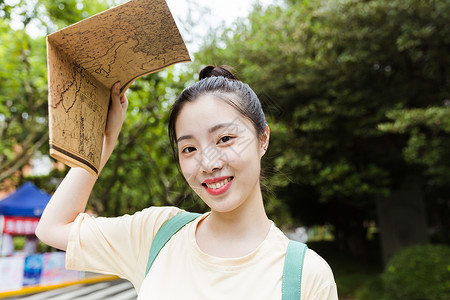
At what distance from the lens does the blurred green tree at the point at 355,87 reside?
552 centimetres

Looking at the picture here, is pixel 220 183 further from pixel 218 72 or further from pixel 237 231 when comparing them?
pixel 218 72

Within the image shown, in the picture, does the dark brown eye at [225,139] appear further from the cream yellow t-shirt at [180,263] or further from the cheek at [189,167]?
the cream yellow t-shirt at [180,263]

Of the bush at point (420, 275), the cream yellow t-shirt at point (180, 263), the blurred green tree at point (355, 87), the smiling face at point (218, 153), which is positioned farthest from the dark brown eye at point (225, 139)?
the bush at point (420, 275)

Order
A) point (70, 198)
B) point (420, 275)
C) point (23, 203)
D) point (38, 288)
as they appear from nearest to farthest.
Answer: point (70, 198), point (420, 275), point (38, 288), point (23, 203)

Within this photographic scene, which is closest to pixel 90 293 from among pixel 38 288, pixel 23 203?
pixel 38 288

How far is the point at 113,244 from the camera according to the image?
3.89ft

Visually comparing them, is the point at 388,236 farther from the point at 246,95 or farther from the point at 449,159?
the point at 246,95

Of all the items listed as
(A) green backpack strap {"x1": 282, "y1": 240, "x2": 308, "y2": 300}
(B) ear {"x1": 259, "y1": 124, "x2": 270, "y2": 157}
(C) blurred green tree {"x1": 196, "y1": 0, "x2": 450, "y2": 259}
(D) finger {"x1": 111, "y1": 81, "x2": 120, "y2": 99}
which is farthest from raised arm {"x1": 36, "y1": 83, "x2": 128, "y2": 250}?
(C) blurred green tree {"x1": 196, "y1": 0, "x2": 450, "y2": 259}

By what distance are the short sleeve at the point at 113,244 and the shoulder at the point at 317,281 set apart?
49 cm

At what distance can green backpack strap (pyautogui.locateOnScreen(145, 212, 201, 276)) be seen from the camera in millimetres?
1159

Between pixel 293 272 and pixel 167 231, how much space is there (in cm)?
43

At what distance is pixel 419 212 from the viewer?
8.05m

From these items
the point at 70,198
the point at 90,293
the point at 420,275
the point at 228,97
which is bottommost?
the point at 90,293

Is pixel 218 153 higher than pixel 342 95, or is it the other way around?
pixel 342 95
